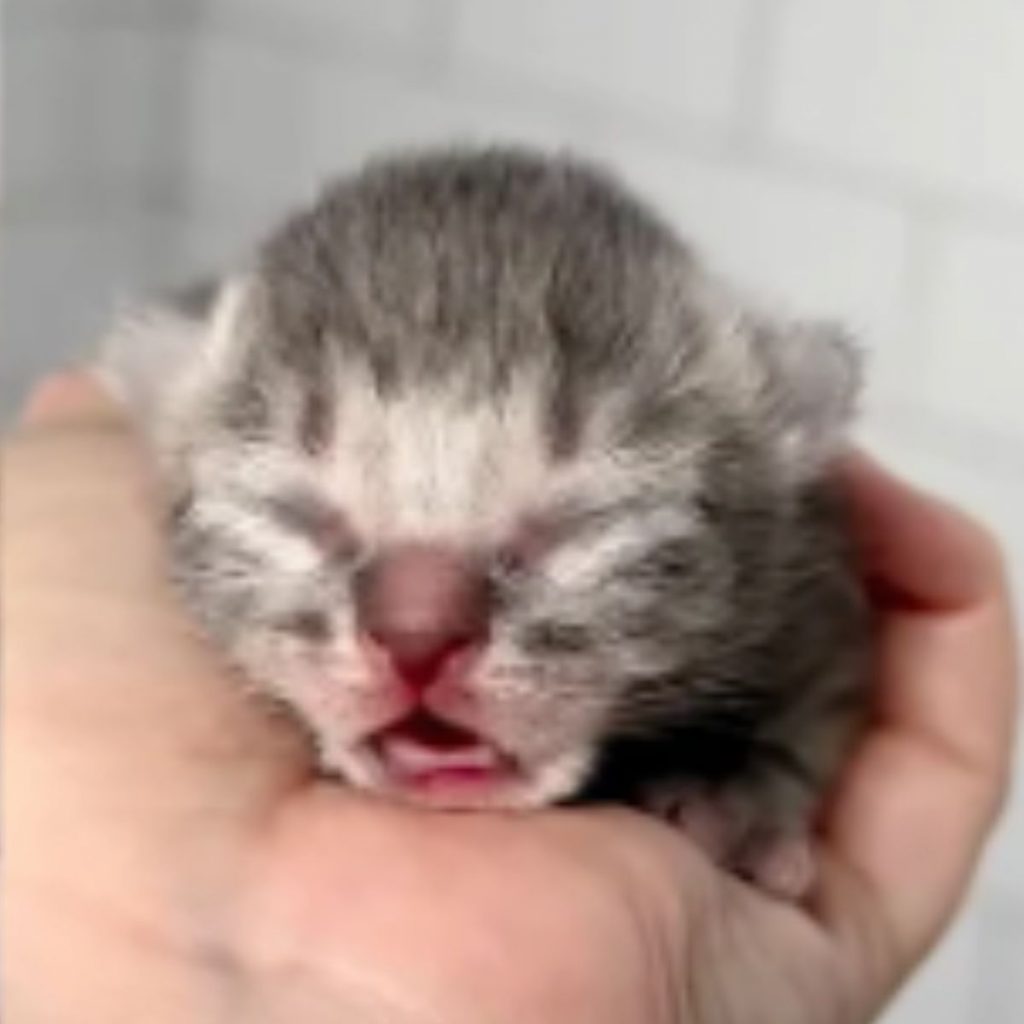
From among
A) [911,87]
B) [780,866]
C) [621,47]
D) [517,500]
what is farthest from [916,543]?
[621,47]

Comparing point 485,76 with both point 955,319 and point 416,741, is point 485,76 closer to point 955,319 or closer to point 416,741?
point 955,319

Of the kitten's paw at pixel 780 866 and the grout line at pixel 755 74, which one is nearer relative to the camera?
the kitten's paw at pixel 780 866

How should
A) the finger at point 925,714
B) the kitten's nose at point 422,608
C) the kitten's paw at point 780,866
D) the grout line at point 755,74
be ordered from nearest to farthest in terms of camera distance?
the kitten's nose at point 422,608, the kitten's paw at point 780,866, the finger at point 925,714, the grout line at point 755,74

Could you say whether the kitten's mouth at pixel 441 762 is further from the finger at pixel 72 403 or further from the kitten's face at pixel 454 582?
the finger at pixel 72 403

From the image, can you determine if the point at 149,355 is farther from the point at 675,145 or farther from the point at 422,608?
the point at 675,145

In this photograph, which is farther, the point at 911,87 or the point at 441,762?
the point at 911,87

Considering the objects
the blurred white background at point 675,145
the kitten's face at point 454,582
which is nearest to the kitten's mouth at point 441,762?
the kitten's face at point 454,582
